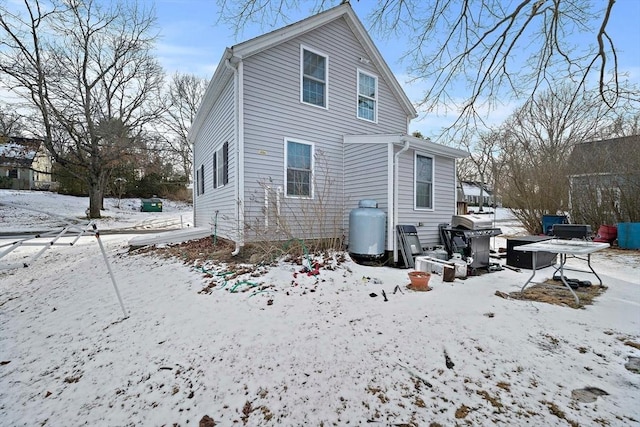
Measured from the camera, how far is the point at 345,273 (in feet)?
17.3

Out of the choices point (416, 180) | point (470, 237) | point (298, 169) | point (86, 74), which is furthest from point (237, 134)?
point (86, 74)

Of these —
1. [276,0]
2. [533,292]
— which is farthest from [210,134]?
[533,292]

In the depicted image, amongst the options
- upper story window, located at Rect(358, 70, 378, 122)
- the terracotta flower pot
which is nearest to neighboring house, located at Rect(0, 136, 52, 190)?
upper story window, located at Rect(358, 70, 378, 122)

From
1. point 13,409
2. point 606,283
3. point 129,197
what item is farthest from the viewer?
point 129,197

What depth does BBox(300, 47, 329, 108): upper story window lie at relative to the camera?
313 inches

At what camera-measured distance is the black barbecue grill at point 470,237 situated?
6164mm

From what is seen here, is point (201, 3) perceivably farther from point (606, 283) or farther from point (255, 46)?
point (606, 283)

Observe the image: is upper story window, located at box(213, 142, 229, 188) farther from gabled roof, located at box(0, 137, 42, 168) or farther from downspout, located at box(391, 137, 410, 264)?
gabled roof, located at box(0, 137, 42, 168)

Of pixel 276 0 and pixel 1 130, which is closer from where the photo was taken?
pixel 276 0

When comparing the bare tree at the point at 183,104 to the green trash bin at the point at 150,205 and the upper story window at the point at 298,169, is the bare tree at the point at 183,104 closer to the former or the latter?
the green trash bin at the point at 150,205

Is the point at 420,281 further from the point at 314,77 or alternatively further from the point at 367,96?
the point at 367,96

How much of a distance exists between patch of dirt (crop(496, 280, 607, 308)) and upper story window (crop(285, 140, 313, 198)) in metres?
4.87

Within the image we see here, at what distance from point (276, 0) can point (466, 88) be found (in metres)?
3.58

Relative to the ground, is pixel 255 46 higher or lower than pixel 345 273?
higher
